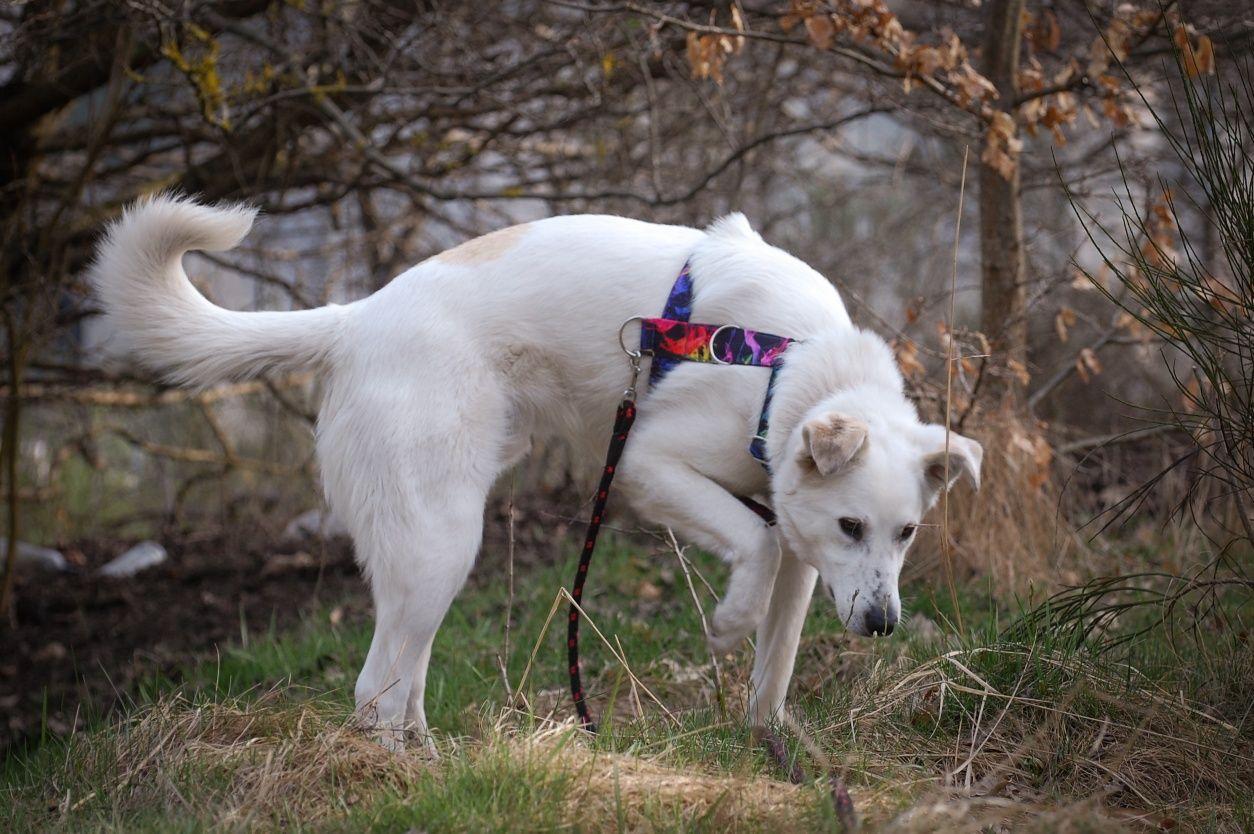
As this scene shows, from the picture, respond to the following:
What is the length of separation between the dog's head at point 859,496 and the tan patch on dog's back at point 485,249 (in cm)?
115

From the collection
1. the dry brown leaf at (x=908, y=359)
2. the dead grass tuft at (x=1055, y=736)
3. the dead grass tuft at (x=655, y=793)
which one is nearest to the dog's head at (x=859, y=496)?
the dead grass tuft at (x=1055, y=736)

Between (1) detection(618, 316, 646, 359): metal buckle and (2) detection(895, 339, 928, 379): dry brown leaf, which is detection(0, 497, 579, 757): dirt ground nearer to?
(2) detection(895, 339, 928, 379): dry brown leaf

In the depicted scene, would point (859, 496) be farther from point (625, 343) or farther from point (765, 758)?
point (625, 343)

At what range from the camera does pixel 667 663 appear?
14.3 ft

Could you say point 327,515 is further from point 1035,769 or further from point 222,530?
point 1035,769


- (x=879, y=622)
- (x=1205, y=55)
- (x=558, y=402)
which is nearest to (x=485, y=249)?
(x=558, y=402)

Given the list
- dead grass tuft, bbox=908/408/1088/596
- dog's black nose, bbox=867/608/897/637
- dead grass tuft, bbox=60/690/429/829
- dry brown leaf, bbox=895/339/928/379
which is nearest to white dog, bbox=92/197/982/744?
dog's black nose, bbox=867/608/897/637

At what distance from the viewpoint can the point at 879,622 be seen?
3.21 m

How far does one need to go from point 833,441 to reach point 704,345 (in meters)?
0.63

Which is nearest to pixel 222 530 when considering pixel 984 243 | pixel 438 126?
pixel 438 126

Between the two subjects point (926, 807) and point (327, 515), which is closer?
point (926, 807)

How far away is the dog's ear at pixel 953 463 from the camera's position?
134 inches

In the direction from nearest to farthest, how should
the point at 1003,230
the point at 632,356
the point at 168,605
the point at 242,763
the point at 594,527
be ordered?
1. the point at 242,763
2. the point at 594,527
3. the point at 632,356
4. the point at 1003,230
5. the point at 168,605

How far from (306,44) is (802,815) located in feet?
16.2
